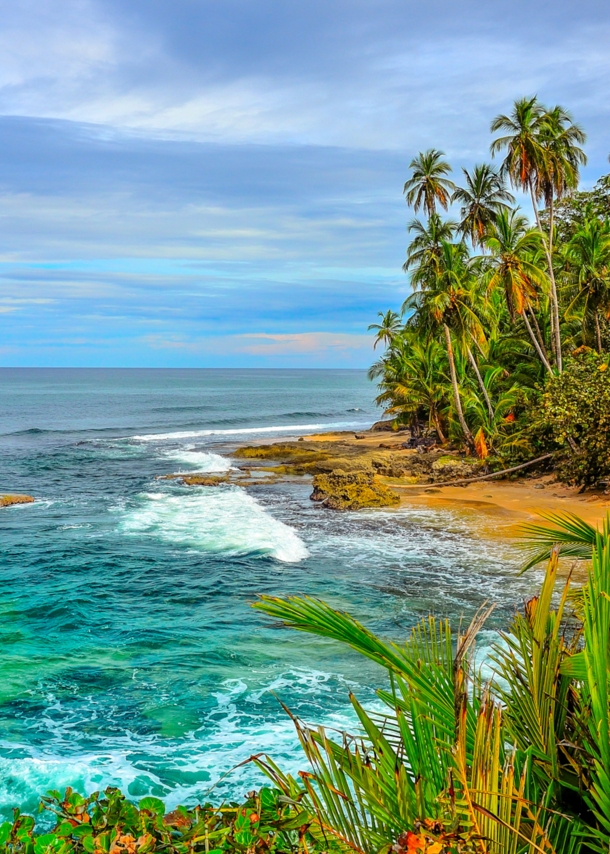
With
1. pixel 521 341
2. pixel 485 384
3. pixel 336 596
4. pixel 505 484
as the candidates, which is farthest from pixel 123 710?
pixel 521 341

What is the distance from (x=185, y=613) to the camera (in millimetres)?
14836

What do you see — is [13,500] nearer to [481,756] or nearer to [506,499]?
[506,499]

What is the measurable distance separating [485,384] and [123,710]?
979 inches

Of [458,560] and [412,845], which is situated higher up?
[412,845]

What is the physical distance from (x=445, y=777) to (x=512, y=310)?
27.5 metres

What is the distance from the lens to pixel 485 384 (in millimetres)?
31797

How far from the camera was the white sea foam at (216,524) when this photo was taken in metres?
20.1

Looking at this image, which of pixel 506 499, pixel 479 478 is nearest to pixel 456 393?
pixel 479 478

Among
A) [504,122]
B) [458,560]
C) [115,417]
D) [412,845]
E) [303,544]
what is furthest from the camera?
[115,417]

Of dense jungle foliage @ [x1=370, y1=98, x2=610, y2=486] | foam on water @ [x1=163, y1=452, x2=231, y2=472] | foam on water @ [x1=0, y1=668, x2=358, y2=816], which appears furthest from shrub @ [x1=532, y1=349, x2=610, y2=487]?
foam on water @ [x1=163, y1=452, x2=231, y2=472]

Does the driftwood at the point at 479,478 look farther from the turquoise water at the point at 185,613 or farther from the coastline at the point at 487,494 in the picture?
the turquoise water at the point at 185,613

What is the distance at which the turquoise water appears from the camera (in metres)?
9.19

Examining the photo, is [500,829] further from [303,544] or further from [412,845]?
[303,544]

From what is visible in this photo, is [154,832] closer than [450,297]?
Yes
